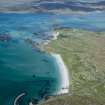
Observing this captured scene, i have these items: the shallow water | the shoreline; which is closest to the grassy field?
the shoreline

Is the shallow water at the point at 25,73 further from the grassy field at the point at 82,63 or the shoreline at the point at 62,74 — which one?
the grassy field at the point at 82,63

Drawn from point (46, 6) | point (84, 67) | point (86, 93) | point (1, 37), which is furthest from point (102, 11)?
point (86, 93)

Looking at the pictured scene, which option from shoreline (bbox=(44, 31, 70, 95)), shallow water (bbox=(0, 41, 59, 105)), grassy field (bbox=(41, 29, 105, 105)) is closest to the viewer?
grassy field (bbox=(41, 29, 105, 105))

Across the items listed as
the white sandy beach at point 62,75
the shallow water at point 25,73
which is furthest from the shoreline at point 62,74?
the shallow water at point 25,73

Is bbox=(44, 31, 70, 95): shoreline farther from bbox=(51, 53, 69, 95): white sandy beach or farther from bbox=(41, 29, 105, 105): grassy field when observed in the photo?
bbox=(41, 29, 105, 105): grassy field

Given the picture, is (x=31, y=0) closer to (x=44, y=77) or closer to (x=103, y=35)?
(x=103, y=35)

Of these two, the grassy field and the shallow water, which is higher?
the shallow water

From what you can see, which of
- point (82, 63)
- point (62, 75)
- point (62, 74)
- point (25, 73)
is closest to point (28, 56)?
point (25, 73)
